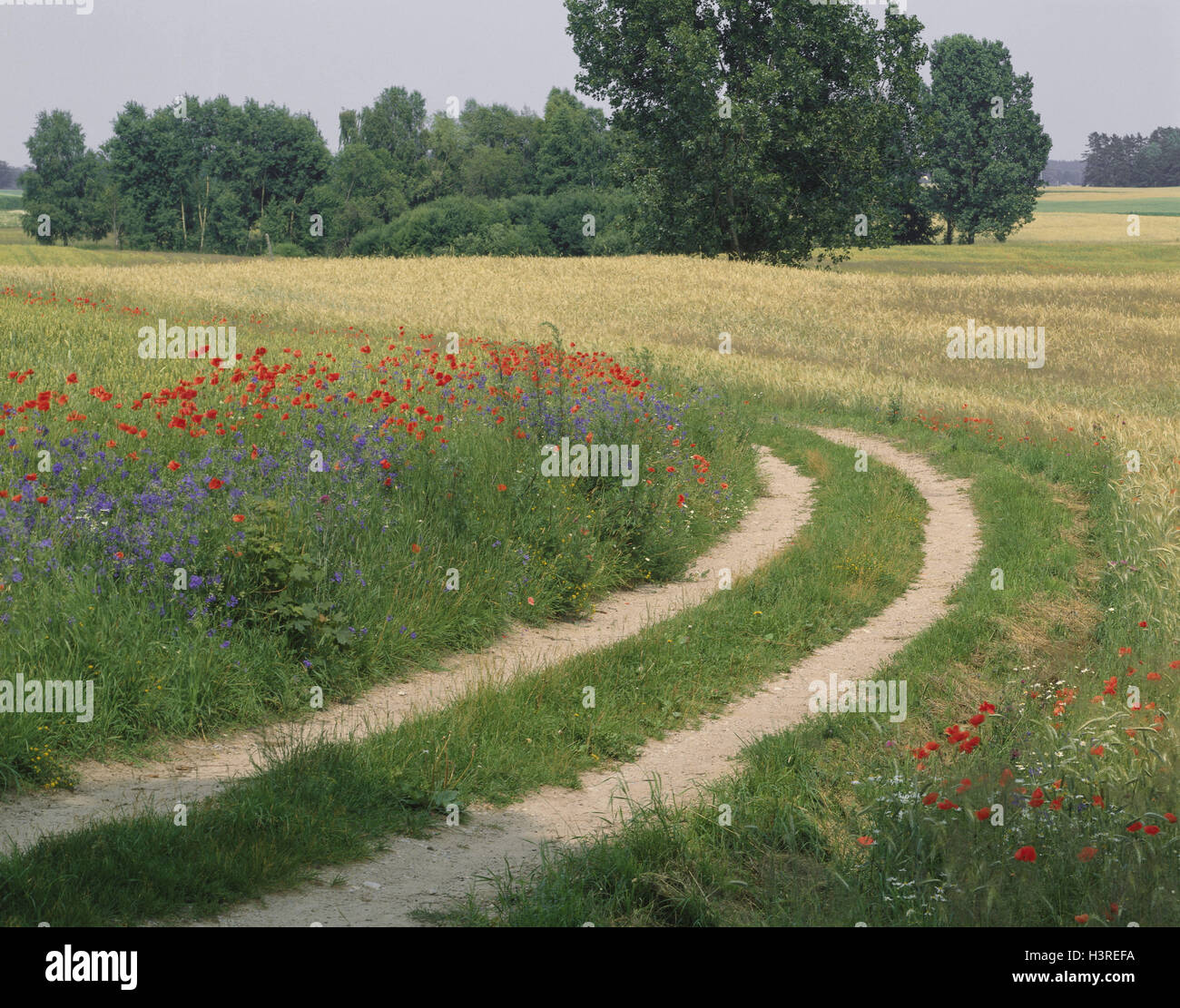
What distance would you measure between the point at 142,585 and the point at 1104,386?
64.2 feet

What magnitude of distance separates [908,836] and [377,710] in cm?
346

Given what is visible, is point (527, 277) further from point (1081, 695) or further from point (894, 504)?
point (1081, 695)

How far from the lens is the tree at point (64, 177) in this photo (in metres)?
82.6

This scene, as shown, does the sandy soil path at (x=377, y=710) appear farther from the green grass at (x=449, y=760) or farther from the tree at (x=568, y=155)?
the tree at (x=568, y=155)

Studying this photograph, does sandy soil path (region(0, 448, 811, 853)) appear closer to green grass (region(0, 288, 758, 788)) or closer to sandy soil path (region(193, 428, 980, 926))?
green grass (region(0, 288, 758, 788))

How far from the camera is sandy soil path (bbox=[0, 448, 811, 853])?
5.14 m

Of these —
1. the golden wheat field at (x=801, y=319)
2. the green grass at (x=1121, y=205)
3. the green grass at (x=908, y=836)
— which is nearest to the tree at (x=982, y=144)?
the green grass at (x=1121, y=205)

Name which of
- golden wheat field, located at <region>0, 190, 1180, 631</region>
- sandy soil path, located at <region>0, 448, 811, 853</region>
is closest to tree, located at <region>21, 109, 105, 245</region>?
golden wheat field, located at <region>0, 190, 1180, 631</region>

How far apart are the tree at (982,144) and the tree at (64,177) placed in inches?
2549

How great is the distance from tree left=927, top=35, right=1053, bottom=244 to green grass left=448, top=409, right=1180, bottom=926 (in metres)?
82.3

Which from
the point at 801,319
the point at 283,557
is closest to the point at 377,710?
the point at 283,557

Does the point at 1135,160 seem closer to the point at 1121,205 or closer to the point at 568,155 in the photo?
the point at 1121,205

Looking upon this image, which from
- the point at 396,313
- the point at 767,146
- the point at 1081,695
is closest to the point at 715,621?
the point at 1081,695
